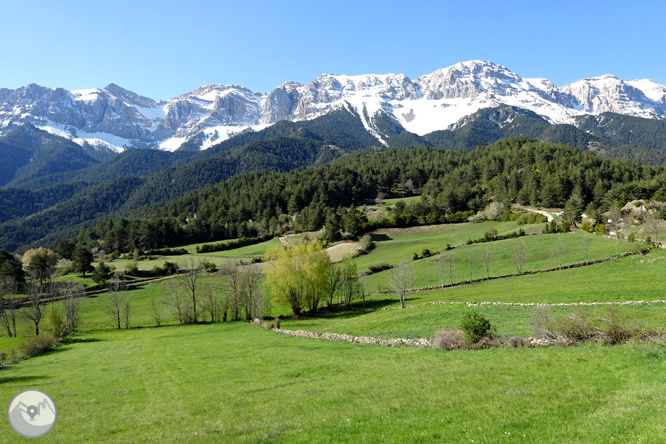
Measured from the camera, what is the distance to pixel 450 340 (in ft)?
76.3

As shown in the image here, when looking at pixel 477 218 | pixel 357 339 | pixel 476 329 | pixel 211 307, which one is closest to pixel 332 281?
pixel 211 307

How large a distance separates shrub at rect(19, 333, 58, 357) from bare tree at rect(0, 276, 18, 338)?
17.8 meters

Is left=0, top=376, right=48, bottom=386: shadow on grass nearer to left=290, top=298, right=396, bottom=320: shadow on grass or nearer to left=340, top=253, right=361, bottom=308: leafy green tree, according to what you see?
left=290, top=298, right=396, bottom=320: shadow on grass

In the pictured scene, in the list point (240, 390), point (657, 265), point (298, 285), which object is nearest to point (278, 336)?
point (298, 285)

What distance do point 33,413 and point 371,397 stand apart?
1158 centimetres

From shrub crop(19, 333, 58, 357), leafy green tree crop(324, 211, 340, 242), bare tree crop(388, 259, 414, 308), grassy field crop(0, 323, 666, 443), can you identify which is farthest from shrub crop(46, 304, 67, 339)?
leafy green tree crop(324, 211, 340, 242)

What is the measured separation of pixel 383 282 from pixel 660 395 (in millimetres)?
60228

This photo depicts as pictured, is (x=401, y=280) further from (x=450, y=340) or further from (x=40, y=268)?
(x=40, y=268)

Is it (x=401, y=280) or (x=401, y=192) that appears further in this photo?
(x=401, y=192)

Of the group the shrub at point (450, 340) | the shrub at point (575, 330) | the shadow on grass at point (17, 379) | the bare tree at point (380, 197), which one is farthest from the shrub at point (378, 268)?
the bare tree at point (380, 197)

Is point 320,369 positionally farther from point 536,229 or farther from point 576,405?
point 536,229

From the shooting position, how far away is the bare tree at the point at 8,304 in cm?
5569

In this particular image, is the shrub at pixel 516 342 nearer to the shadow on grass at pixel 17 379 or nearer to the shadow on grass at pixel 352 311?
the shadow on grass at pixel 352 311

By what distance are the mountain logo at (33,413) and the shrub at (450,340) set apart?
2102cm
